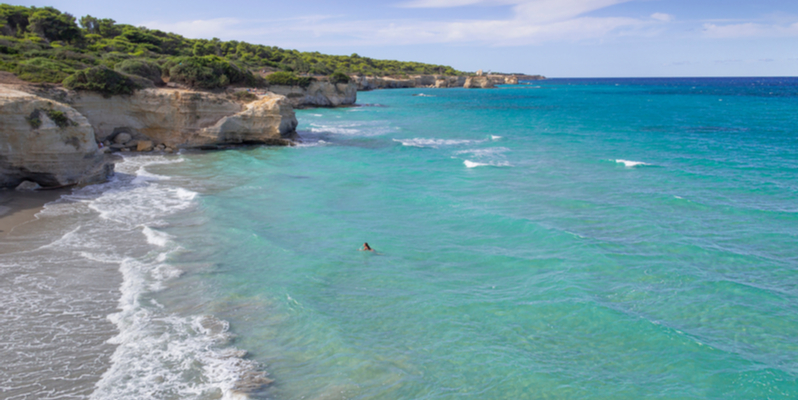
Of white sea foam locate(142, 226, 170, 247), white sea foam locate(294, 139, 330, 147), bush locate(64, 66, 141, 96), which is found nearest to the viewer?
white sea foam locate(142, 226, 170, 247)

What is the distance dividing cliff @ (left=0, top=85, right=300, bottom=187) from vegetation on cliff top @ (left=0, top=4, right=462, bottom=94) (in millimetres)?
2018

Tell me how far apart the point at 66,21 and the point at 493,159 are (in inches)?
2191

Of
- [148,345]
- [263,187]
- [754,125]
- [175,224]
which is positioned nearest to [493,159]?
[263,187]

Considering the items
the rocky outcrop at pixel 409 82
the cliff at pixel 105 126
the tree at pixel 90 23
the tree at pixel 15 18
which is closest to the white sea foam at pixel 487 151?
the cliff at pixel 105 126

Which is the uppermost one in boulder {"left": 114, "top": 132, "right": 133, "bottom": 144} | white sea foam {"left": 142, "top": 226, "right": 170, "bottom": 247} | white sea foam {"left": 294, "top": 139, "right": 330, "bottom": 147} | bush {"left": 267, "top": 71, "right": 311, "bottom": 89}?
bush {"left": 267, "top": 71, "right": 311, "bottom": 89}

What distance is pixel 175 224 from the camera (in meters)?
18.3

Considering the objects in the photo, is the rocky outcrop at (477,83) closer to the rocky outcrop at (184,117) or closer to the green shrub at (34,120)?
the rocky outcrop at (184,117)

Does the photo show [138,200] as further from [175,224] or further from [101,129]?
[101,129]

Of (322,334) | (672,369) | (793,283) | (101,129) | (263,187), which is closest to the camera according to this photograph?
(672,369)

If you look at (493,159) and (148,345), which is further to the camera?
(493,159)

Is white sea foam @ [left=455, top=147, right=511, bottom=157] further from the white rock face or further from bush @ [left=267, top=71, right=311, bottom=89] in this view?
bush @ [left=267, top=71, right=311, bottom=89]

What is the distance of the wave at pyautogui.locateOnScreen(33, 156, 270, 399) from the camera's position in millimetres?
9383

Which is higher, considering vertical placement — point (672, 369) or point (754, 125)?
point (754, 125)

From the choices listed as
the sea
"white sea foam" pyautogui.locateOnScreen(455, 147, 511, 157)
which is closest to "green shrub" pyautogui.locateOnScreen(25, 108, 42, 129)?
the sea
